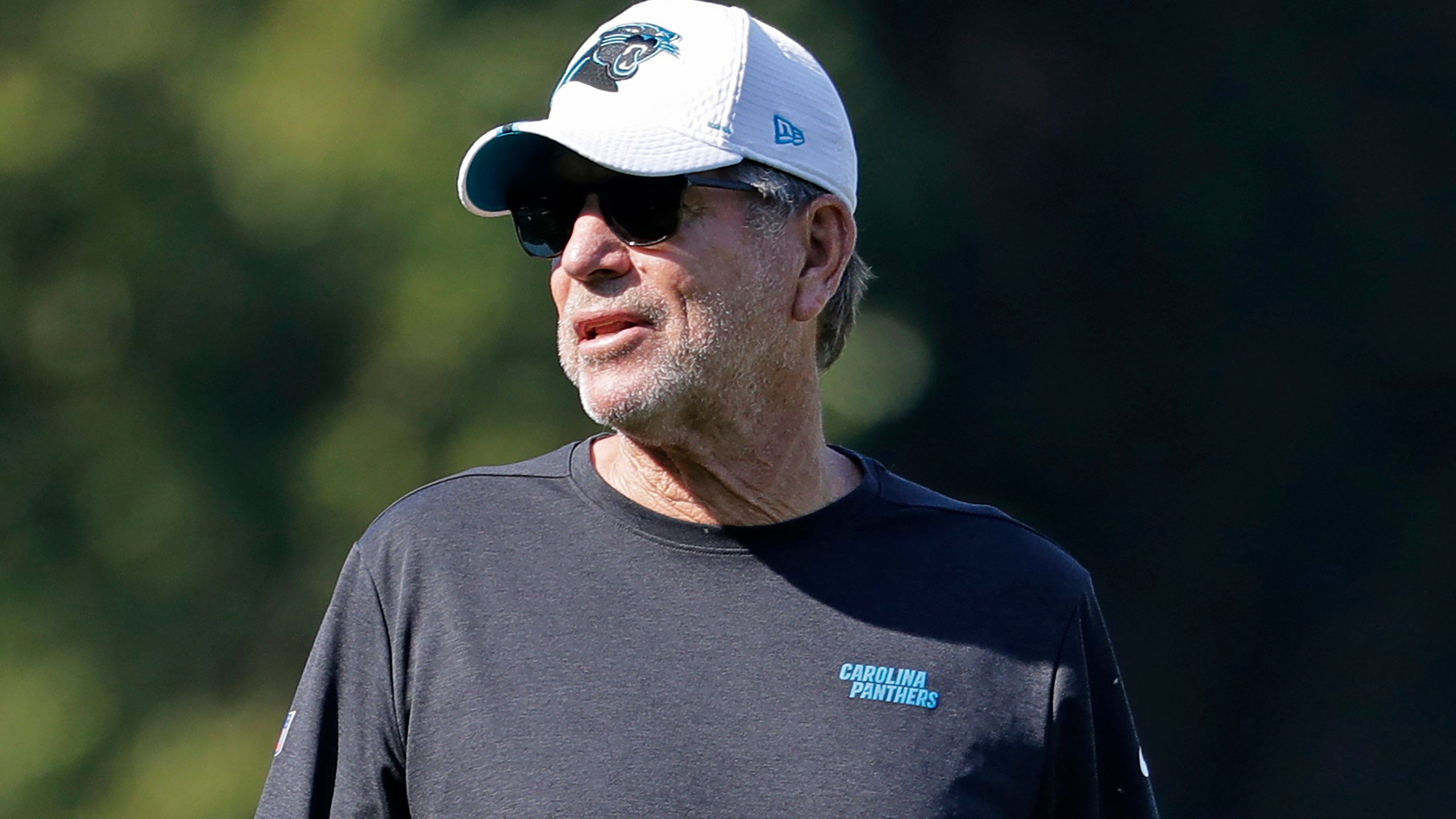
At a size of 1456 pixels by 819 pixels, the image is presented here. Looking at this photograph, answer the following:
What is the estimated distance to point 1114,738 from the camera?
179 centimetres

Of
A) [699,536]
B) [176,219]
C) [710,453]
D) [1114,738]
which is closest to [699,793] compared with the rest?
[699,536]

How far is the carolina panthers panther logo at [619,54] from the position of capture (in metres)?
1.77

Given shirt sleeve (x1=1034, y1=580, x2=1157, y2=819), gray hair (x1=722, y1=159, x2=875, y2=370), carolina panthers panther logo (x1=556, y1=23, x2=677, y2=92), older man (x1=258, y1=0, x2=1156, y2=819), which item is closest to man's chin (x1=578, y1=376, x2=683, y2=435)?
older man (x1=258, y1=0, x2=1156, y2=819)

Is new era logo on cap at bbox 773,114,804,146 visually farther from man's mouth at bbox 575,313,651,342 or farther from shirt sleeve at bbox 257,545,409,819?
shirt sleeve at bbox 257,545,409,819

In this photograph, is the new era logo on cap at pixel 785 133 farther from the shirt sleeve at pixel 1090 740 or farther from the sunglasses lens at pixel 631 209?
the shirt sleeve at pixel 1090 740

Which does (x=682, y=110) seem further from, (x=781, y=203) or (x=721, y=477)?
(x=721, y=477)

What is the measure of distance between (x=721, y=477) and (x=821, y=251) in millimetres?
312

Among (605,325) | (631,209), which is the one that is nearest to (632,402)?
(605,325)

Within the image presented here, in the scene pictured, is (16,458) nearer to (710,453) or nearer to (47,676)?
(47,676)

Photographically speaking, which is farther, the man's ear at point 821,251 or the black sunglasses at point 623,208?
the man's ear at point 821,251

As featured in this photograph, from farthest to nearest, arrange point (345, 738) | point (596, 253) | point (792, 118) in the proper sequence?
point (792, 118), point (596, 253), point (345, 738)

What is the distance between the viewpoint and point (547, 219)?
1776 millimetres

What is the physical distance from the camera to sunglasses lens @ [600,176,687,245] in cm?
170

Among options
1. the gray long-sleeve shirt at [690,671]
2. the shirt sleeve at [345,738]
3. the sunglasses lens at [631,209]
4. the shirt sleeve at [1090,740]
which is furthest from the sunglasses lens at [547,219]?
the shirt sleeve at [1090,740]
